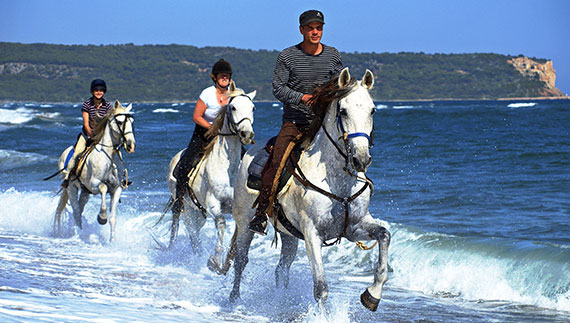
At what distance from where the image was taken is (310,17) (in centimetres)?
690

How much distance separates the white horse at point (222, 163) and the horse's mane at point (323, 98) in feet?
7.51

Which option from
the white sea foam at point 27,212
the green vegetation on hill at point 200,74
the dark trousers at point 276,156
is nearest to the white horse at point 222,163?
the dark trousers at point 276,156

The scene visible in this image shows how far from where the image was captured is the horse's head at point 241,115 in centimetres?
898

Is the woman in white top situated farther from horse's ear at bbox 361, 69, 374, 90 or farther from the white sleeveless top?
horse's ear at bbox 361, 69, 374, 90

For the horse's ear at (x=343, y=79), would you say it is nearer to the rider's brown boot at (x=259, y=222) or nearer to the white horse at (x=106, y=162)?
the rider's brown boot at (x=259, y=222)

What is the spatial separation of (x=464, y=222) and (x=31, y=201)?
9.27 metres

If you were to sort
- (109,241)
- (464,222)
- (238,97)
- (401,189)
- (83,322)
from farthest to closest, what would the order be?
(401,189) < (464,222) < (109,241) < (238,97) < (83,322)

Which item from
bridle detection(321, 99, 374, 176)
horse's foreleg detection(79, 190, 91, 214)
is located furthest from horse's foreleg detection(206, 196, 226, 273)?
horse's foreleg detection(79, 190, 91, 214)

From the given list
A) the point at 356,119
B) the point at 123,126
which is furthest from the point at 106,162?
the point at 356,119

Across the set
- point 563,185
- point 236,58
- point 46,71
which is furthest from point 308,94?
point 46,71

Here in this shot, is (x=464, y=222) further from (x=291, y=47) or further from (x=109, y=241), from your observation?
(x=291, y=47)

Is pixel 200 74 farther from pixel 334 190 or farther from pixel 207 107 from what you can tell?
pixel 334 190

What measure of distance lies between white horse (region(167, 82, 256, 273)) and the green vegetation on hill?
14098cm

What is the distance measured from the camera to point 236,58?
18112 cm
